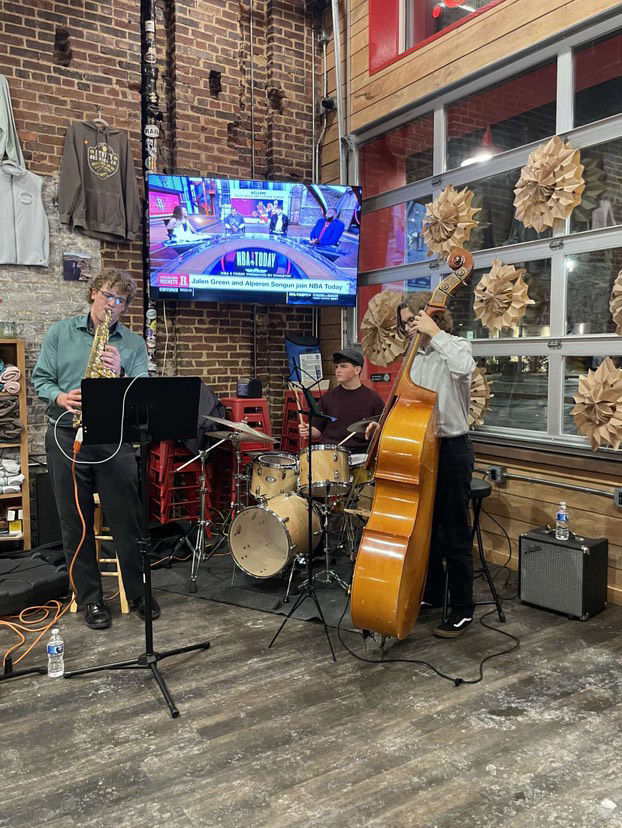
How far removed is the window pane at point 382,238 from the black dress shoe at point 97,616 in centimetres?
332

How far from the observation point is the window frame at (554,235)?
3543 mm

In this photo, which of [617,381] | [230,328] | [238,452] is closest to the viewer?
[617,381]

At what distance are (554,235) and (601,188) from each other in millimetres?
343

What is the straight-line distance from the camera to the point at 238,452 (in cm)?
457

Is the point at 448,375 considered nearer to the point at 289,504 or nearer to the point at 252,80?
the point at 289,504

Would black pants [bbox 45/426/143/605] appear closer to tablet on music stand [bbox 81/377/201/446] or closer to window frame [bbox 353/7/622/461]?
tablet on music stand [bbox 81/377/201/446]

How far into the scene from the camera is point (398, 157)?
16.6ft

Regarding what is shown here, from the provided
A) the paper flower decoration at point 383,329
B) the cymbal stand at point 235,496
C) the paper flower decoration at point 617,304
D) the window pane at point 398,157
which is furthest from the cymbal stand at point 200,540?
the window pane at point 398,157

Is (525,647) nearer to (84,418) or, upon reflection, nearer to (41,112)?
(84,418)

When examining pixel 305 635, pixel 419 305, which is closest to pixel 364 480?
pixel 305 635

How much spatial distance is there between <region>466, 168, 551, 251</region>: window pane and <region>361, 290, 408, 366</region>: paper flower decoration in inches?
31.6

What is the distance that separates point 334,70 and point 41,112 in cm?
247

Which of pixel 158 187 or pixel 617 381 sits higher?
pixel 158 187

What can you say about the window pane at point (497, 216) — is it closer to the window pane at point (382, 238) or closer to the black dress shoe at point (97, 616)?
the window pane at point (382, 238)
